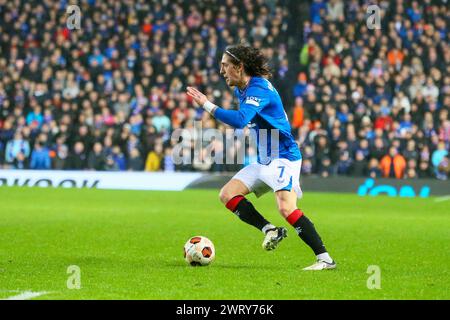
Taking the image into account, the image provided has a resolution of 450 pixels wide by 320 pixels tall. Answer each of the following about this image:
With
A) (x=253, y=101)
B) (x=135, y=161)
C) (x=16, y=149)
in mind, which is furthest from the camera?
→ (x=16, y=149)

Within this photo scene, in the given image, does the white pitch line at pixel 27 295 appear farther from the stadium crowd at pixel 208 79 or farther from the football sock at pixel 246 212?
the stadium crowd at pixel 208 79

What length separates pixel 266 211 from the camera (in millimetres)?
17672

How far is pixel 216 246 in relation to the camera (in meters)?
11.8

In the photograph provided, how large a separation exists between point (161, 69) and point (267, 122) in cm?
1707

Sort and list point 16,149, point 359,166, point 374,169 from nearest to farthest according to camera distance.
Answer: point 374,169 < point 359,166 < point 16,149

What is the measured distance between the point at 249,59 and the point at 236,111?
2.33ft

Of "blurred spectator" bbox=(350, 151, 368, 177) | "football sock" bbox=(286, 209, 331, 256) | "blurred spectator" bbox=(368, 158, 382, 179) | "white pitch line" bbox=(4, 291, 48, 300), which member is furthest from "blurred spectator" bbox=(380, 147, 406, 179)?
"white pitch line" bbox=(4, 291, 48, 300)

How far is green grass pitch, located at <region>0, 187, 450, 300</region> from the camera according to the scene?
312 inches

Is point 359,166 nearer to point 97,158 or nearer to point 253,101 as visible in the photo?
point 97,158

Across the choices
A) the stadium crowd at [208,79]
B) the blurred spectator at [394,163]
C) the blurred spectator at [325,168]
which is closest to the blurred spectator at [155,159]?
the stadium crowd at [208,79]

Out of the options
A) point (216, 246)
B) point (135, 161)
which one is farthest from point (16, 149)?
point (216, 246)

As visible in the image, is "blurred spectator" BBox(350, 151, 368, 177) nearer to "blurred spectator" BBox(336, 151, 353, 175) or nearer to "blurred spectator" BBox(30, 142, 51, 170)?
"blurred spectator" BBox(336, 151, 353, 175)
